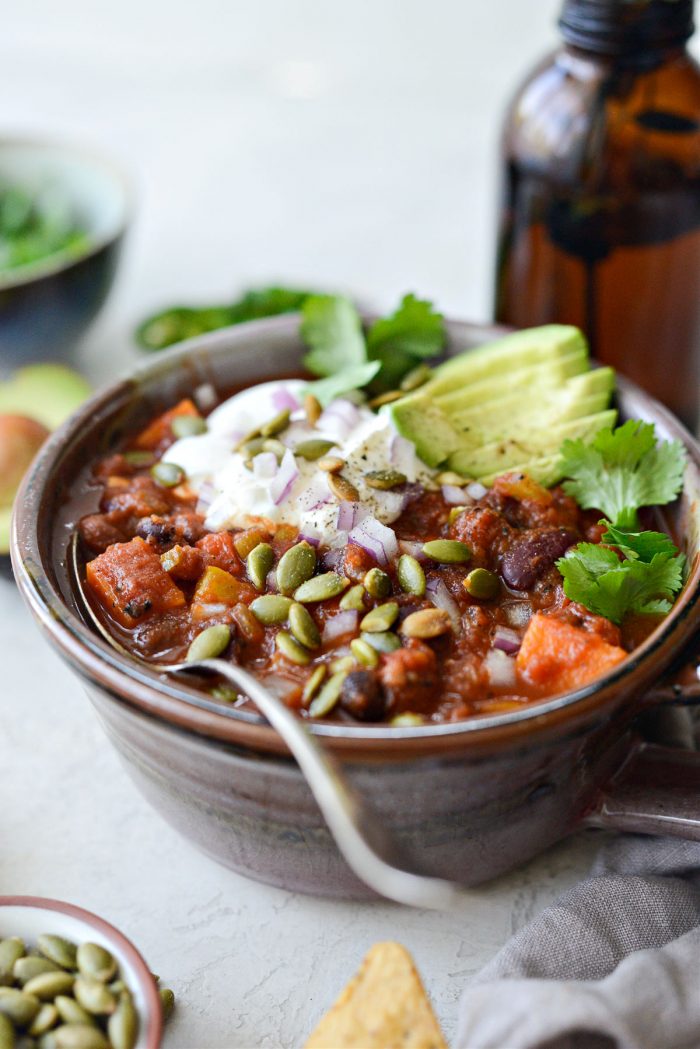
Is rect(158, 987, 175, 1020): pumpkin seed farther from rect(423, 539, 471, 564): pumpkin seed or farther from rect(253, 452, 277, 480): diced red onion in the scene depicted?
rect(253, 452, 277, 480): diced red onion

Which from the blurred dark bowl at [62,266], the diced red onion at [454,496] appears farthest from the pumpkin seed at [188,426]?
the blurred dark bowl at [62,266]

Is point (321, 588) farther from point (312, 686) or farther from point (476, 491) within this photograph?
point (476, 491)

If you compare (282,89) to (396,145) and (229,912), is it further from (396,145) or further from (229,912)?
(229,912)

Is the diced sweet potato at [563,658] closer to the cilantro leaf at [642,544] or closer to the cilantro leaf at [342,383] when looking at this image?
the cilantro leaf at [642,544]

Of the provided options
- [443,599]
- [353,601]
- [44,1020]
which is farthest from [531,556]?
[44,1020]

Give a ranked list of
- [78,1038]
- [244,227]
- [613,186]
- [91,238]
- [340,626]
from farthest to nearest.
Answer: [244,227], [91,238], [613,186], [340,626], [78,1038]

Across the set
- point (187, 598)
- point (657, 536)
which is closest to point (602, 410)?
point (657, 536)
